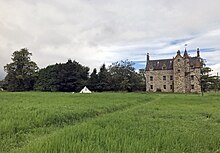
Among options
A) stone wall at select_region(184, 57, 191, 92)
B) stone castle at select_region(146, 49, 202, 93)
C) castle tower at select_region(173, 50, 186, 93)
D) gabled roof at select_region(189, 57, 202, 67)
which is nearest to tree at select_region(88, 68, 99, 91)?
stone castle at select_region(146, 49, 202, 93)

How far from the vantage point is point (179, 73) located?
245 ft

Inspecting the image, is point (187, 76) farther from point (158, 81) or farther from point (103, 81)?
point (103, 81)

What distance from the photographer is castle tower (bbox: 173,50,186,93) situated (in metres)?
73.8

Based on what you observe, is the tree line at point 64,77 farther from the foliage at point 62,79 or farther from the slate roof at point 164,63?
the slate roof at point 164,63

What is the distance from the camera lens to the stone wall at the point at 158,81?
7775 cm

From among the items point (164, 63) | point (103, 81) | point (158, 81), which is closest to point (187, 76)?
point (164, 63)

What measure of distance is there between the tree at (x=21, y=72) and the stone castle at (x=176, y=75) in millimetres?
34201

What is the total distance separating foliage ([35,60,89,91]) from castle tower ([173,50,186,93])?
25187 mm

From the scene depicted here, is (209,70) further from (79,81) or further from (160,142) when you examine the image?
(160,142)

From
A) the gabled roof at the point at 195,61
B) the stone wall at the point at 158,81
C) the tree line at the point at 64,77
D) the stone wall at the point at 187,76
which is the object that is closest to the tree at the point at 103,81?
the tree line at the point at 64,77

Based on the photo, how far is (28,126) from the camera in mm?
9961

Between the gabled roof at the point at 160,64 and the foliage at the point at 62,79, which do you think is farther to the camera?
the gabled roof at the point at 160,64

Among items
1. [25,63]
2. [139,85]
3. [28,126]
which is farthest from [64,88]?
[28,126]

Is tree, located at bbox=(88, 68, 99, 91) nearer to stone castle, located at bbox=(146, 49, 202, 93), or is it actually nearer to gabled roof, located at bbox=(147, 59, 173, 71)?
stone castle, located at bbox=(146, 49, 202, 93)
